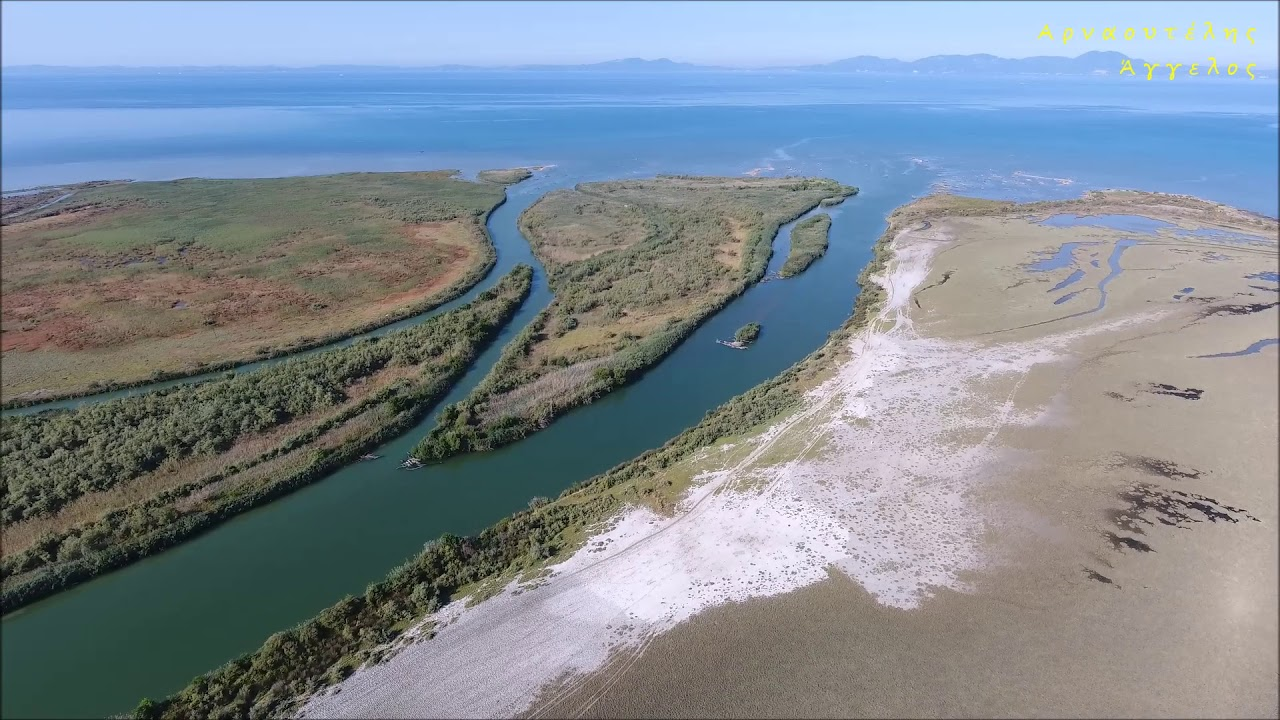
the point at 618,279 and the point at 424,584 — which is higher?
the point at 618,279

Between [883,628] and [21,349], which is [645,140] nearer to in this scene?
[21,349]

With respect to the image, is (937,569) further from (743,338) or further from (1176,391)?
(743,338)

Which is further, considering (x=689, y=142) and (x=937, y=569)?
(x=689, y=142)

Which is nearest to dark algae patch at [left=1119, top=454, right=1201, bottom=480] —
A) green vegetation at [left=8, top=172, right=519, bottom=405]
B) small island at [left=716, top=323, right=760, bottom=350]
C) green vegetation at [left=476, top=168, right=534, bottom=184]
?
small island at [left=716, top=323, right=760, bottom=350]

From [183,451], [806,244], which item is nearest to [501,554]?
[183,451]

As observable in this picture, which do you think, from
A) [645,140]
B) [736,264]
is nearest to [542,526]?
[736,264]

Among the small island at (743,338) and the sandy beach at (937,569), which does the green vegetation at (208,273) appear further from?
the sandy beach at (937,569)

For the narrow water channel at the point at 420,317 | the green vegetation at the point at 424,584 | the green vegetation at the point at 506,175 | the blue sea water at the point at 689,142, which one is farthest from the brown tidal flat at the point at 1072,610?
the green vegetation at the point at 506,175
